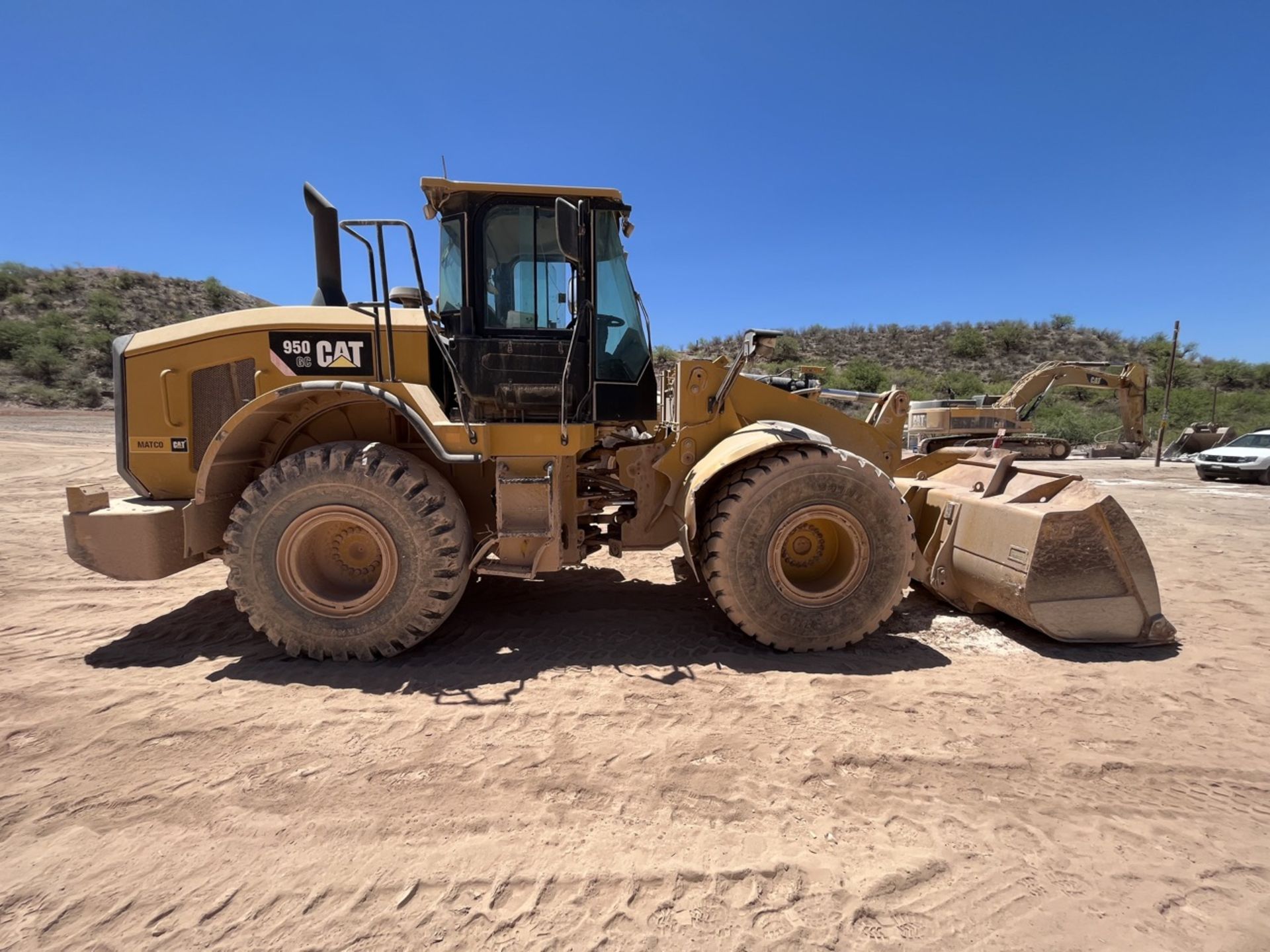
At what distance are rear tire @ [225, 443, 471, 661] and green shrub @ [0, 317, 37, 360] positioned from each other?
1283 inches

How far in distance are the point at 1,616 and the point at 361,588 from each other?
2.68 metres

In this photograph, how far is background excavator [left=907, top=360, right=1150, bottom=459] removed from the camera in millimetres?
13477

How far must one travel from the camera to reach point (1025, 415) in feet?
55.9

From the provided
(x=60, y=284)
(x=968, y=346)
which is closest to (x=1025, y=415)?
(x=968, y=346)

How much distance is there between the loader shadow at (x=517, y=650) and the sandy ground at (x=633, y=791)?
26 mm

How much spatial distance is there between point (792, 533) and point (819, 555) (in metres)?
0.31

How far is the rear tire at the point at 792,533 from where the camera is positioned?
3604 mm

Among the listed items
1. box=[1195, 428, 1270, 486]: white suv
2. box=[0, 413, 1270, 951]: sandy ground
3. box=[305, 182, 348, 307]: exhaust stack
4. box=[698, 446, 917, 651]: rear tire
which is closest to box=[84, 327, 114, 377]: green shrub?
box=[305, 182, 348, 307]: exhaust stack

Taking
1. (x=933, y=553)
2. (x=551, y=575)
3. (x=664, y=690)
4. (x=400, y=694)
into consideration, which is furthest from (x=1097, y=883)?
(x=551, y=575)

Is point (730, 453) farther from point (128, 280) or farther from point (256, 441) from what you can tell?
point (128, 280)

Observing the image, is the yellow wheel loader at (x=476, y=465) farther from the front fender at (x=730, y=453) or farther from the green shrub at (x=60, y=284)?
the green shrub at (x=60, y=284)

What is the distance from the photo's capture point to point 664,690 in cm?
319

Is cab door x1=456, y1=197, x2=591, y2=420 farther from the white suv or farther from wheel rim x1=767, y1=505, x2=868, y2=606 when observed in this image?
the white suv

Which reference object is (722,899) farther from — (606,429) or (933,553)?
(933,553)
